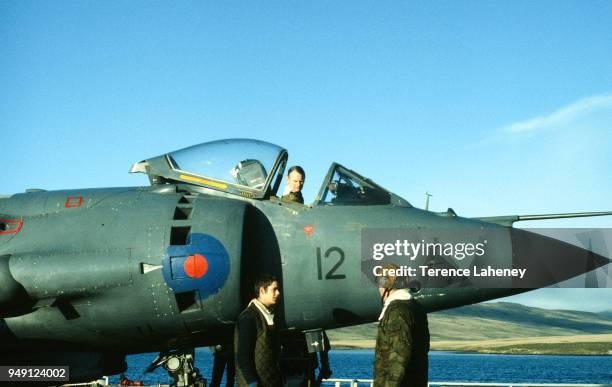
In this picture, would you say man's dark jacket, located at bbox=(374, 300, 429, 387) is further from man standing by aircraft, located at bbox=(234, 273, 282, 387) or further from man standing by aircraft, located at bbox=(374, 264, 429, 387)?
man standing by aircraft, located at bbox=(234, 273, 282, 387)

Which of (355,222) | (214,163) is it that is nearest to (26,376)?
(214,163)

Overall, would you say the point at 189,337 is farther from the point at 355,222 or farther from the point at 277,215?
the point at 355,222

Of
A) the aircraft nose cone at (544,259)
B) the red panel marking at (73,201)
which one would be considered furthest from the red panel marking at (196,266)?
the aircraft nose cone at (544,259)

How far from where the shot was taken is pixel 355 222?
8375 mm

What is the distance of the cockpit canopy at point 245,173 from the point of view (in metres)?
8.77

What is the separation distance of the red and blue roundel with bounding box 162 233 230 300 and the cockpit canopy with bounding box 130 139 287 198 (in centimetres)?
114

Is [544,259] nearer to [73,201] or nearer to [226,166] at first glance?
[226,166]

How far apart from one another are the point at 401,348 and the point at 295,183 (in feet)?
12.0

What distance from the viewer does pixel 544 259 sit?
808cm

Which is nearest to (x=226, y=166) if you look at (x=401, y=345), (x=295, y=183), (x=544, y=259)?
(x=295, y=183)

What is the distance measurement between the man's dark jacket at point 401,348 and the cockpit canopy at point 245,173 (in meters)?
2.69

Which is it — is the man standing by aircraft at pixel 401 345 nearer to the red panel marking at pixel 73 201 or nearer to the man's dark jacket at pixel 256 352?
the man's dark jacket at pixel 256 352

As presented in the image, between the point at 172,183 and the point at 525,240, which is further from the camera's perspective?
the point at 172,183

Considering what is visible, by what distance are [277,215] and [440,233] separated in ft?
6.97
